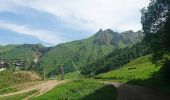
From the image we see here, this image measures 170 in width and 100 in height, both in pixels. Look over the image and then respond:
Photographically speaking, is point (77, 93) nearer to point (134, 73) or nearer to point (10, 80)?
point (10, 80)

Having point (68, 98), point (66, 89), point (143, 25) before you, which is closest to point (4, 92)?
point (66, 89)

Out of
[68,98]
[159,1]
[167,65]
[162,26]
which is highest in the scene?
[159,1]

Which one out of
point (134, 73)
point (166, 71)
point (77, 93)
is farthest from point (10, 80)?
point (134, 73)

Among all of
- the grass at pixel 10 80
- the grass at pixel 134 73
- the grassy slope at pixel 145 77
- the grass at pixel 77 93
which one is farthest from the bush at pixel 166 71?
the grass at pixel 10 80

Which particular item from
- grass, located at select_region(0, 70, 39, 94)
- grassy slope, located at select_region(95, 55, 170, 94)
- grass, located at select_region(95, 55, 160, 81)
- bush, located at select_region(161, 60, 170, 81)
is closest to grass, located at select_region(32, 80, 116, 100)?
grassy slope, located at select_region(95, 55, 170, 94)

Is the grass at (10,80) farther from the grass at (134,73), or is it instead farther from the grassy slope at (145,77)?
the grass at (134,73)

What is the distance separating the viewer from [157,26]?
186ft

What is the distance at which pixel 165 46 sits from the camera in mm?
54938

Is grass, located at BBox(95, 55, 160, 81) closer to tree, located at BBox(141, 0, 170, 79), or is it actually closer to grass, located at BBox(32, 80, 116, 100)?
grass, located at BBox(32, 80, 116, 100)

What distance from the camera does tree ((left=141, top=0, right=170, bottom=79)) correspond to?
52844 millimetres

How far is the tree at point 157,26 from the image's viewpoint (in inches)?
2080

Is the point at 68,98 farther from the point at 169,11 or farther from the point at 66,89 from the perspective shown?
the point at 169,11

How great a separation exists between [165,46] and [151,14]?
19.9ft

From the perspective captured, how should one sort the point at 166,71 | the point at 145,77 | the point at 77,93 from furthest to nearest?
the point at 145,77 → the point at 166,71 → the point at 77,93
